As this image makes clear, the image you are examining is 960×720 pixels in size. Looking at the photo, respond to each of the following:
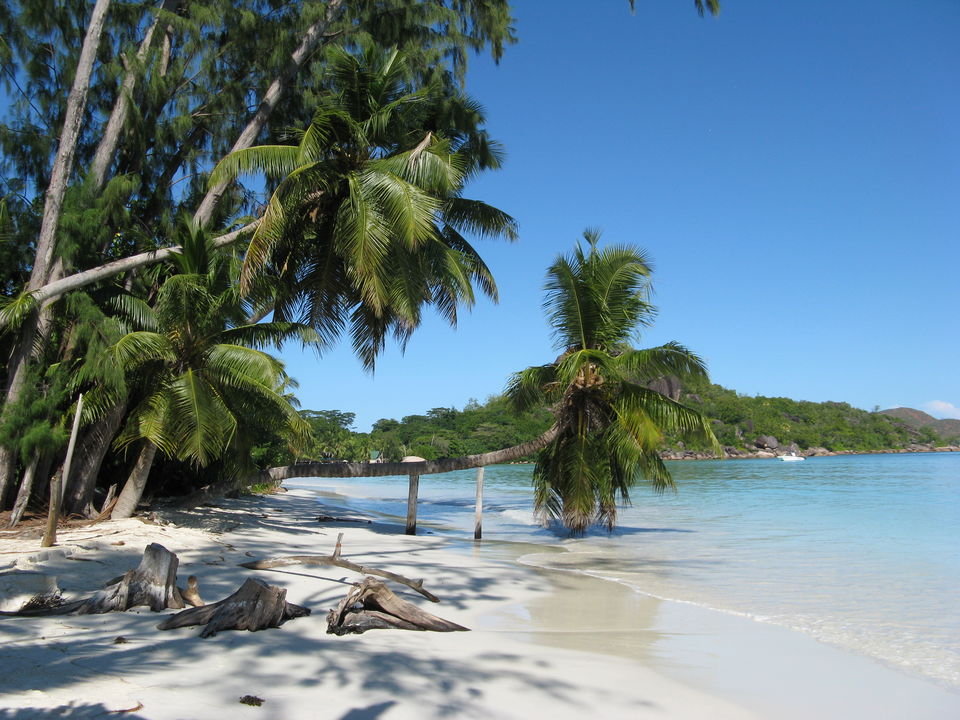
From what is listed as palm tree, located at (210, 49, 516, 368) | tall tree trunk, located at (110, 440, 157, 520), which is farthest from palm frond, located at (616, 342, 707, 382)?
tall tree trunk, located at (110, 440, 157, 520)

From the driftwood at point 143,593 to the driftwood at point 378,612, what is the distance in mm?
1385

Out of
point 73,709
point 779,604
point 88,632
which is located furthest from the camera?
point 779,604

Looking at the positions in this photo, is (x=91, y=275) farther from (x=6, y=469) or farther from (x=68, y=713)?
(x=68, y=713)

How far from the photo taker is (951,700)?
205 inches

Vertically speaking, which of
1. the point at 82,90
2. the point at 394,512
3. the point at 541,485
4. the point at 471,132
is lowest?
the point at 394,512

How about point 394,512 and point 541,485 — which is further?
point 394,512

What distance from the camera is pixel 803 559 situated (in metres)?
11.8

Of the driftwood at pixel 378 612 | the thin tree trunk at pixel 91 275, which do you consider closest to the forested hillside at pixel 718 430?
the thin tree trunk at pixel 91 275

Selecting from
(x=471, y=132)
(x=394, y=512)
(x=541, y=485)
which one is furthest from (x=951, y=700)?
(x=394, y=512)

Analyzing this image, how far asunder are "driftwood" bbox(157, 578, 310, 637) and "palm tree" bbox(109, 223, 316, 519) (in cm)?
472

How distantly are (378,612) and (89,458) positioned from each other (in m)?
7.34

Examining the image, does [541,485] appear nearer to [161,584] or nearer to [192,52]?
[161,584]

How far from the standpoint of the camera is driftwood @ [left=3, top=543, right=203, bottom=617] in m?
5.52

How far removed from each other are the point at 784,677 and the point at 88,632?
539 cm
